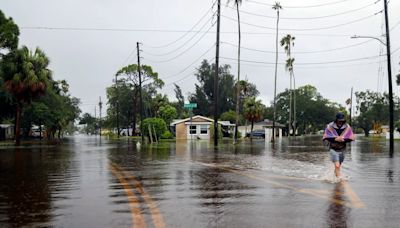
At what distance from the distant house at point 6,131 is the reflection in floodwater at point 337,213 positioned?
217ft

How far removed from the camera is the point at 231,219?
23.2 ft

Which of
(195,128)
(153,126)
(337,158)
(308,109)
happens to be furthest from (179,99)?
(337,158)

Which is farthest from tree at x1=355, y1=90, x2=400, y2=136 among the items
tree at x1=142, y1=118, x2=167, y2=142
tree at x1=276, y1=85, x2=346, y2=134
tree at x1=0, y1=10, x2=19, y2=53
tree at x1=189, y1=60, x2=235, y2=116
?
tree at x1=0, y1=10, x2=19, y2=53

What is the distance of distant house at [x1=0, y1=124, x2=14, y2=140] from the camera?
6831 centimetres

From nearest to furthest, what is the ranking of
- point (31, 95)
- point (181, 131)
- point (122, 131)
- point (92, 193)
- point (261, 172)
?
1. point (92, 193)
2. point (261, 172)
3. point (31, 95)
4. point (181, 131)
5. point (122, 131)

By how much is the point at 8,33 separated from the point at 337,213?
3703 cm

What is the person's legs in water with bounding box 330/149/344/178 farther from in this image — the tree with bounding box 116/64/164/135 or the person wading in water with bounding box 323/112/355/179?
the tree with bounding box 116/64/164/135

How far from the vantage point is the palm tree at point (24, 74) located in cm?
4091

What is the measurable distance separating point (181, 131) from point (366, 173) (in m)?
58.2

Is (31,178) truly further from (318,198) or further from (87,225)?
(318,198)

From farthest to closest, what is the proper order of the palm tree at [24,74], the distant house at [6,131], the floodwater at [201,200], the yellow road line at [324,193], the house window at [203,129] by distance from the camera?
the house window at [203,129] → the distant house at [6,131] → the palm tree at [24,74] → the yellow road line at [324,193] → the floodwater at [201,200]

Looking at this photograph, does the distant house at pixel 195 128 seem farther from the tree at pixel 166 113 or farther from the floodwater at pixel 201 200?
the floodwater at pixel 201 200

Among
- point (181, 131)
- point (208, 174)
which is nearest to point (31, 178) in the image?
point (208, 174)

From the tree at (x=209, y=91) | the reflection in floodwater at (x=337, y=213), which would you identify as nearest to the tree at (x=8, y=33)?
the reflection in floodwater at (x=337, y=213)
